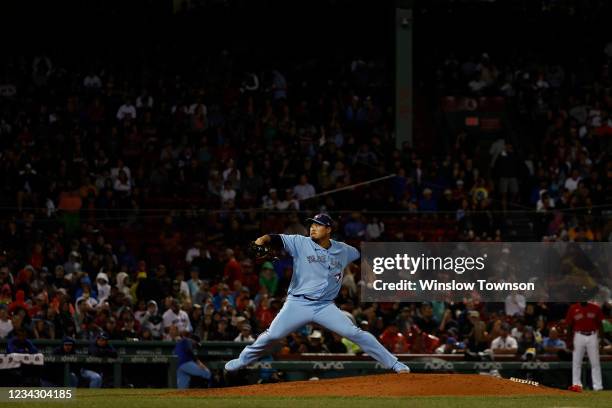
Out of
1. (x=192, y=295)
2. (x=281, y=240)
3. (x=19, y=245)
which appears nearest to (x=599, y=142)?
(x=192, y=295)

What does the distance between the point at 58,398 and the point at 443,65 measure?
780 inches

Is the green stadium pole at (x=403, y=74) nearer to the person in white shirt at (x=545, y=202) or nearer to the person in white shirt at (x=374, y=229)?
the person in white shirt at (x=545, y=202)

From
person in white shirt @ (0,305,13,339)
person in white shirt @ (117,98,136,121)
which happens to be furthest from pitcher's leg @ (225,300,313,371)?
person in white shirt @ (117,98,136,121)

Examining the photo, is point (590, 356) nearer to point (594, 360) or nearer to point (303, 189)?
point (594, 360)

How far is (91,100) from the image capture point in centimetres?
2769

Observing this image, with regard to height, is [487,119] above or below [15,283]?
above

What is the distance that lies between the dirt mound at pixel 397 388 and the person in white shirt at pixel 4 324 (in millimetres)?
6336

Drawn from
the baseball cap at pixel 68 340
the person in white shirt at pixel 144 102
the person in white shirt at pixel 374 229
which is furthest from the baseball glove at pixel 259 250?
the person in white shirt at pixel 144 102

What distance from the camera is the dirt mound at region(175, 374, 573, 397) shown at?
13.8m

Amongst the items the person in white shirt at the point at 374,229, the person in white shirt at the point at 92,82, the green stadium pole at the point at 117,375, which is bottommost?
the green stadium pole at the point at 117,375

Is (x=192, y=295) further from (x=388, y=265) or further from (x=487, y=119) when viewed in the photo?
(x=487, y=119)

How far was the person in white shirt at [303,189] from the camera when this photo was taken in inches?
971

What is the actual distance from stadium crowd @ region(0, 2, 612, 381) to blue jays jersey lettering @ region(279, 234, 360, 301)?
6.52 metres

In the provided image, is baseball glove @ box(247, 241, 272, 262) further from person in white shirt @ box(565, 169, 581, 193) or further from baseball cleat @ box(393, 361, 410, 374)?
person in white shirt @ box(565, 169, 581, 193)
